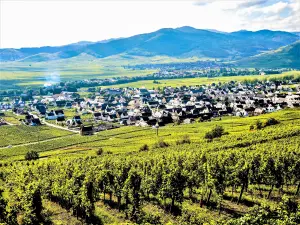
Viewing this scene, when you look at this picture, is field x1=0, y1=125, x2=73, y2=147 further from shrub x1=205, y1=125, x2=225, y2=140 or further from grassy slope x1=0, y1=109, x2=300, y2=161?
shrub x1=205, y1=125, x2=225, y2=140

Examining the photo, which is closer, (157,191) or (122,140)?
(157,191)

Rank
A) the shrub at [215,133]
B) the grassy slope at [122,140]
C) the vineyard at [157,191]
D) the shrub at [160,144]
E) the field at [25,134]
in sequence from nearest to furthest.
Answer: the vineyard at [157,191] → the shrub at [160,144] → the grassy slope at [122,140] → the shrub at [215,133] → the field at [25,134]

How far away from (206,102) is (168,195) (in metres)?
139

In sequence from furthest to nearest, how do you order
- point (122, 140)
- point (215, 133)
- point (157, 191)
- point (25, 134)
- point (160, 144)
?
1. point (25, 134)
2. point (122, 140)
3. point (215, 133)
4. point (160, 144)
5. point (157, 191)

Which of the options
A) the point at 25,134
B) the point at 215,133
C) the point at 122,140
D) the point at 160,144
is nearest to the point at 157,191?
the point at 160,144

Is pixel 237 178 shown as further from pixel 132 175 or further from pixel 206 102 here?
pixel 206 102

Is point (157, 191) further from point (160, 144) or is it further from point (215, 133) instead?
point (215, 133)

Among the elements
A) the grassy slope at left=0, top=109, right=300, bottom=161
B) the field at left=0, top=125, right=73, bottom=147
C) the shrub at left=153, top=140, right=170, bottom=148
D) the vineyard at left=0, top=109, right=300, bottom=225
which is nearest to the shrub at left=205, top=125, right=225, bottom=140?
the grassy slope at left=0, top=109, right=300, bottom=161

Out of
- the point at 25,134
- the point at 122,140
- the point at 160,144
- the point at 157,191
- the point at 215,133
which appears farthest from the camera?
the point at 25,134

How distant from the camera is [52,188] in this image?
5106cm

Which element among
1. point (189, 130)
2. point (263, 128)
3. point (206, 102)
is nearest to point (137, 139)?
point (189, 130)

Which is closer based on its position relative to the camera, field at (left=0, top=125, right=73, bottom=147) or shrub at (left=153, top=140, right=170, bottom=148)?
shrub at (left=153, top=140, right=170, bottom=148)

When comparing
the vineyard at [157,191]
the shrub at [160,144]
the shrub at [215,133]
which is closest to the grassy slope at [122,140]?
the shrub at [160,144]

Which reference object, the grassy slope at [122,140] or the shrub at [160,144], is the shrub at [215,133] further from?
the shrub at [160,144]
